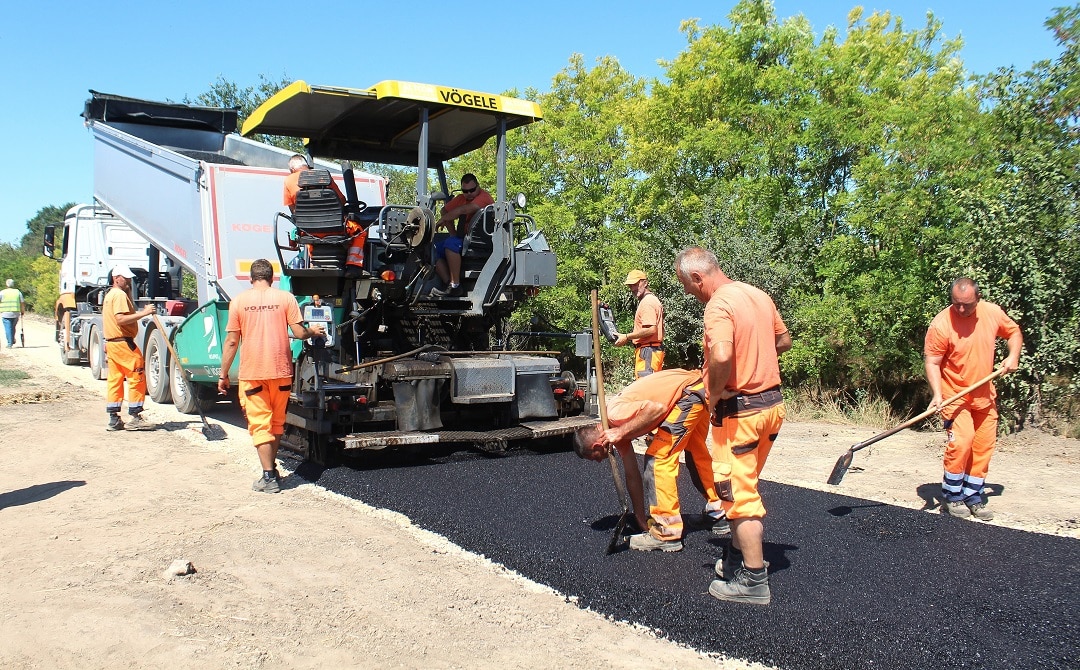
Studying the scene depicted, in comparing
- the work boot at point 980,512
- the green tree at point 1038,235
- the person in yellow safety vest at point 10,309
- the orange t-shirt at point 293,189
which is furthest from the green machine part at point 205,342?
the person in yellow safety vest at point 10,309

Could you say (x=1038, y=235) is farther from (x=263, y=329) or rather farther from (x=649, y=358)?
(x=263, y=329)

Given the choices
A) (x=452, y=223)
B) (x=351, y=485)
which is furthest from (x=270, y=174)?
(x=351, y=485)

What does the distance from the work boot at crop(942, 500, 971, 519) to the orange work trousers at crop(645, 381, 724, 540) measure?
185 cm

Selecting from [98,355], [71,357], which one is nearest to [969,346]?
[98,355]

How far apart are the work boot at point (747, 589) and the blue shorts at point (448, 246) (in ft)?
13.6

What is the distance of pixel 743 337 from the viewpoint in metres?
3.72

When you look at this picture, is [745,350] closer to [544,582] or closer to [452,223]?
[544,582]

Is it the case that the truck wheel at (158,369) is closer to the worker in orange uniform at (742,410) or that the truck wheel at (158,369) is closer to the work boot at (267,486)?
the work boot at (267,486)

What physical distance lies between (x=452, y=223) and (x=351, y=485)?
2.51 m

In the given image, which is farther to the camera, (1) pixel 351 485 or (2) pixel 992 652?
(1) pixel 351 485

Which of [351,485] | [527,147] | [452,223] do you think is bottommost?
[351,485]

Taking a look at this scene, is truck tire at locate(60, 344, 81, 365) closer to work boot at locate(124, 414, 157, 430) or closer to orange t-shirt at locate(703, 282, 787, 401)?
work boot at locate(124, 414, 157, 430)

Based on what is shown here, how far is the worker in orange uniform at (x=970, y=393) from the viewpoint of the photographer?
17.2 feet

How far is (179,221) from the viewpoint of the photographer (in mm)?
9750
